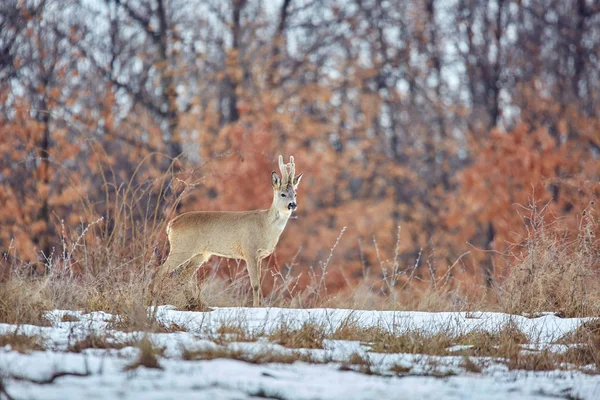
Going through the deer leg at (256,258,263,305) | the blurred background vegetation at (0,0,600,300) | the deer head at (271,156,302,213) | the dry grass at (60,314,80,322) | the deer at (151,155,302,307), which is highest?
the blurred background vegetation at (0,0,600,300)

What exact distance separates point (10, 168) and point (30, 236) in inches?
60.8

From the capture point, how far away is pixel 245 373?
15.6 ft

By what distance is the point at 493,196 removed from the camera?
1798cm

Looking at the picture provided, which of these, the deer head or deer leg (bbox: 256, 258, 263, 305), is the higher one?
the deer head

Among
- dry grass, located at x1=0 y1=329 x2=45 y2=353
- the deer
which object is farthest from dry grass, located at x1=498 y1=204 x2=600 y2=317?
dry grass, located at x1=0 y1=329 x2=45 y2=353

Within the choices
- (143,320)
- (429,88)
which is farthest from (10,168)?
(429,88)

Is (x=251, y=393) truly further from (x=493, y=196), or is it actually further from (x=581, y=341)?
(x=493, y=196)

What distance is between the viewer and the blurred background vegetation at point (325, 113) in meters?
16.6

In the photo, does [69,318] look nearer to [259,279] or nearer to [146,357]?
[146,357]

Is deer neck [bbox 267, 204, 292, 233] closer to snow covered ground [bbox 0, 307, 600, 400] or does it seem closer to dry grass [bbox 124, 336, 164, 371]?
snow covered ground [bbox 0, 307, 600, 400]

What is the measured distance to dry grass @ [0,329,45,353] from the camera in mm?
4984

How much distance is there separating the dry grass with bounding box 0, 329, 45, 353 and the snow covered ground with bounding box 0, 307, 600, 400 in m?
0.05

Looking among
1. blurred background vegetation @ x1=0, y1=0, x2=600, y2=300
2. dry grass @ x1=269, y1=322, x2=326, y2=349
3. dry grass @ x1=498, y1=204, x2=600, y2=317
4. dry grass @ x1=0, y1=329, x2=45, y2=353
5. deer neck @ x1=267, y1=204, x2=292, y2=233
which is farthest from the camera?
blurred background vegetation @ x1=0, y1=0, x2=600, y2=300

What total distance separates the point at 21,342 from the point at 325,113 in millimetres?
22097
